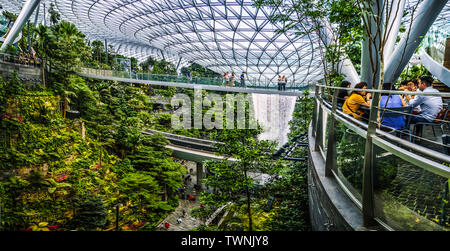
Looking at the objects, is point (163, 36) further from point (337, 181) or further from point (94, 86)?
point (337, 181)

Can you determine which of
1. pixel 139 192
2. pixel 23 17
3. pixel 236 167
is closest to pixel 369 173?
pixel 236 167

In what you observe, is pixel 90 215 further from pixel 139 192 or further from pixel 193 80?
pixel 193 80

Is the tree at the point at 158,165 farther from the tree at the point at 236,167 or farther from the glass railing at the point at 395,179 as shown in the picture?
the glass railing at the point at 395,179

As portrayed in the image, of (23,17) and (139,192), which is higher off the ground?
(23,17)

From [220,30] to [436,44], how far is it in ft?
100

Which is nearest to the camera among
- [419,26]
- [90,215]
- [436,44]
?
[419,26]

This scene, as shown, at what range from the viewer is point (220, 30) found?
3953 cm

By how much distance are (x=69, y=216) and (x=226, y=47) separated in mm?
36491

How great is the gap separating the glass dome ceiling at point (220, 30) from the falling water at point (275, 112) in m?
6.68

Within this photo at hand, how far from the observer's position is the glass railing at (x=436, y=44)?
12.4 metres

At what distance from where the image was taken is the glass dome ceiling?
34.4 m

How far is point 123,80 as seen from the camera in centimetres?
3600
